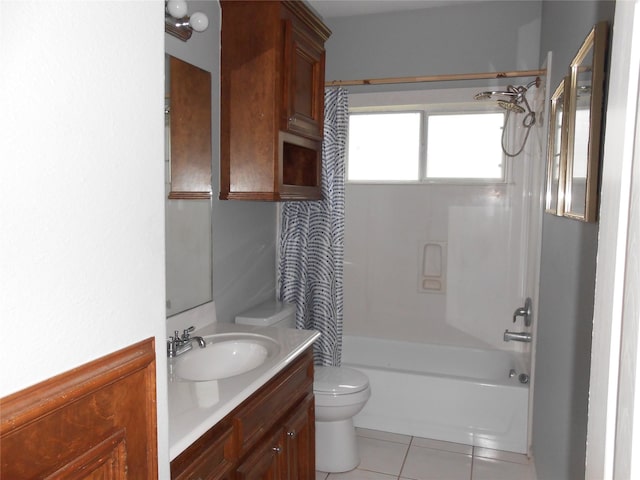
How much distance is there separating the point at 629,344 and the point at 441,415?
267 cm

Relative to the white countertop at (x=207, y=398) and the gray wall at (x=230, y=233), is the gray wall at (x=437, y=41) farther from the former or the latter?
the white countertop at (x=207, y=398)

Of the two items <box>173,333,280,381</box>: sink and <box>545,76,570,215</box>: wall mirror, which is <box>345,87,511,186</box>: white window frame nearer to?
<box>545,76,570,215</box>: wall mirror

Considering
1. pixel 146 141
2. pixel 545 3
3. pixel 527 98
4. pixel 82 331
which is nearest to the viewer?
pixel 82 331

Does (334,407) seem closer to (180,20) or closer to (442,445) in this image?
(442,445)

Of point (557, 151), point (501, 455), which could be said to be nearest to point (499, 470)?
point (501, 455)

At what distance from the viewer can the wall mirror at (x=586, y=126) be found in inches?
52.6

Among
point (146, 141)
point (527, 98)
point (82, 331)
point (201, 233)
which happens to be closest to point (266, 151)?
point (201, 233)

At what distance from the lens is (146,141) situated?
0.93m

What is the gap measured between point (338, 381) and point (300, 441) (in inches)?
22.8

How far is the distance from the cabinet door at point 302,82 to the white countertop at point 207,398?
1.13 metres

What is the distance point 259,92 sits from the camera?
2299mm

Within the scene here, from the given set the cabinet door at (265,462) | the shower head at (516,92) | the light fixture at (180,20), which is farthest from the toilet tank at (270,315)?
the shower head at (516,92)

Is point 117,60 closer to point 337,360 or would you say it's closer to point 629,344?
point 629,344

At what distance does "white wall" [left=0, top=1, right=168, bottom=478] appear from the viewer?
0.67 m
